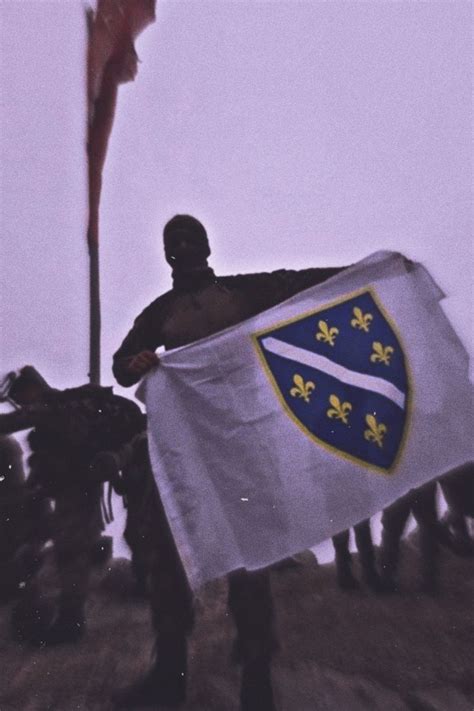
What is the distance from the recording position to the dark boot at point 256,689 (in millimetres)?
2176

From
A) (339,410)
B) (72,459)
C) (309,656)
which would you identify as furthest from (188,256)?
(309,656)

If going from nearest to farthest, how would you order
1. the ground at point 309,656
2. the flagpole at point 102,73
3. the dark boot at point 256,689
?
the dark boot at point 256,689
the ground at point 309,656
the flagpole at point 102,73

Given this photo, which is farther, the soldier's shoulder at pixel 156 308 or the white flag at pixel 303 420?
the soldier's shoulder at pixel 156 308

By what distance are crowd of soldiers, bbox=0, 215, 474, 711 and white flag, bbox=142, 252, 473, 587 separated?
0.14 m

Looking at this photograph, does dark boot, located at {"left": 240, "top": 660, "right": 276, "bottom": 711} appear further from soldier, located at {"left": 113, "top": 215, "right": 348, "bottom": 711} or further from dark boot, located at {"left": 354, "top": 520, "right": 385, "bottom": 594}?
dark boot, located at {"left": 354, "top": 520, "right": 385, "bottom": 594}

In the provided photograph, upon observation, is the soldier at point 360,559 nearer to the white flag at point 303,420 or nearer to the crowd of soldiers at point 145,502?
the crowd of soldiers at point 145,502

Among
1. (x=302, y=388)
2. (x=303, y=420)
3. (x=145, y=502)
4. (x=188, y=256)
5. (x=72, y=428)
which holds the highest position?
(x=188, y=256)

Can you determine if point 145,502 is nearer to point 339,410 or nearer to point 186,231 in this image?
point 339,410

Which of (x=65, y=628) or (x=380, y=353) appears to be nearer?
(x=380, y=353)

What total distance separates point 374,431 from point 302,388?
1.02ft

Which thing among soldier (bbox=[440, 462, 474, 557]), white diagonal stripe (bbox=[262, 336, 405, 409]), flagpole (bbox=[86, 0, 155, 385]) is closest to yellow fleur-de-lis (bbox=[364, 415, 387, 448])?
white diagonal stripe (bbox=[262, 336, 405, 409])

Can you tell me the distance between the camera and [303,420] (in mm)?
2527

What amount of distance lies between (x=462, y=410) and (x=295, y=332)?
704mm

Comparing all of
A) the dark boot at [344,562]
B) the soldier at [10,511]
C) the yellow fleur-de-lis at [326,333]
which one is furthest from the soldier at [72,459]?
the dark boot at [344,562]
